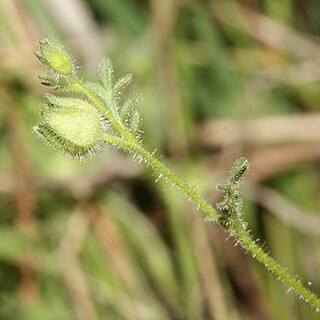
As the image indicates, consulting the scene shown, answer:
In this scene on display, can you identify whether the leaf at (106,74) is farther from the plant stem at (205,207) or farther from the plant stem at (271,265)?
the plant stem at (271,265)

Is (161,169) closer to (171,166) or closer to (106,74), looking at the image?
(106,74)

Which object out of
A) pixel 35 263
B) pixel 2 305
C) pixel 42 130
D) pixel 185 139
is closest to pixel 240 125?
pixel 185 139

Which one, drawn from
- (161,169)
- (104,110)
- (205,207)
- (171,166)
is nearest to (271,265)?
(205,207)

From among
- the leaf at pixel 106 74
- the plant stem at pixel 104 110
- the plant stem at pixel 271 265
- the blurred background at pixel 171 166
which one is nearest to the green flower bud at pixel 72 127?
the plant stem at pixel 104 110

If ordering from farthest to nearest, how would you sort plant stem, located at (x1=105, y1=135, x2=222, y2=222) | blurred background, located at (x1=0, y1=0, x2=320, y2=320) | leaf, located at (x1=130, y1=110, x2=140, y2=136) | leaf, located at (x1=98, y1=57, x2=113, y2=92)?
blurred background, located at (x1=0, y1=0, x2=320, y2=320)
leaf, located at (x1=98, y1=57, x2=113, y2=92)
leaf, located at (x1=130, y1=110, x2=140, y2=136)
plant stem, located at (x1=105, y1=135, x2=222, y2=222)

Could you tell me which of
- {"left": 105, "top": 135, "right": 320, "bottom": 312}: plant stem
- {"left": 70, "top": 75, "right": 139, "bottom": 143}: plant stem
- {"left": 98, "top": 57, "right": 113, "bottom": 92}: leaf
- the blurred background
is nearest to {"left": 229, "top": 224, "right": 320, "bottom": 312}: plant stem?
{"left": 105, "top": 135, "right": 320, "bottom": 312}: plant stem

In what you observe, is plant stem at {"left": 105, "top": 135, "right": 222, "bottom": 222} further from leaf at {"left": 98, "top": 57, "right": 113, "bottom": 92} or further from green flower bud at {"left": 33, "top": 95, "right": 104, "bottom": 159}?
leaf at {"left": 98, "top": 57, "right": 113, "bottom": 92}
